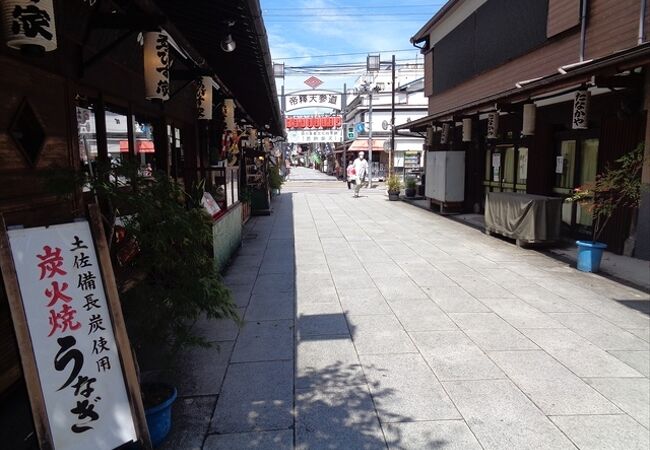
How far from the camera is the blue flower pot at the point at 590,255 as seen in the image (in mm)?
7848

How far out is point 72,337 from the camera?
269cm

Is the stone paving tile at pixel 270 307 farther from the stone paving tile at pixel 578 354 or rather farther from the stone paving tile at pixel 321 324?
the stone paving tile at pixel 578 354

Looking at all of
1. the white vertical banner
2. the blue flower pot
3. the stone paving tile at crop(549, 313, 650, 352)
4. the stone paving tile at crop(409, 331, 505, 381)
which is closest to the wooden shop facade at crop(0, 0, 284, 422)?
the white vertical banner

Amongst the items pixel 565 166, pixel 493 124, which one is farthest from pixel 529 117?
pixel 493 124

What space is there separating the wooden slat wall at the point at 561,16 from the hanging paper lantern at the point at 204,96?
781 centimetres

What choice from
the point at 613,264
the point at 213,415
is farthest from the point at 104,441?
the point at 613,264

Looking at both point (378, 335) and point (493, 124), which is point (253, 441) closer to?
point (378, 335)

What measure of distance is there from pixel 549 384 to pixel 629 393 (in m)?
0.62

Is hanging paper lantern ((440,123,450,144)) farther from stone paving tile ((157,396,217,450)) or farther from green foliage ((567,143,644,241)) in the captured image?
stone paving tile ((157,396,217,450))

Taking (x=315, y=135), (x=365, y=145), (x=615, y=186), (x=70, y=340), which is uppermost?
(x=315, y=135)

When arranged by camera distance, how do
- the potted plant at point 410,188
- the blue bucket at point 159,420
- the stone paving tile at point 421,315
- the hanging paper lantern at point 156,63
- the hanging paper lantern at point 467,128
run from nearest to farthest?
the blue bucket at point 159,420, the stone paving tile at point 421,315, the hanging paper lantern at point 156,63, the hanging paper lantern at point 467,128, the potted plant at point 410,188

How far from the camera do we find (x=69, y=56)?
455 cm

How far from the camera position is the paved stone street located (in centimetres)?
340

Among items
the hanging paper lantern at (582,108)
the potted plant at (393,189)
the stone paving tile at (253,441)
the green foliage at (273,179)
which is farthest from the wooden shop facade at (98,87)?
the potted plant at (393,189)
